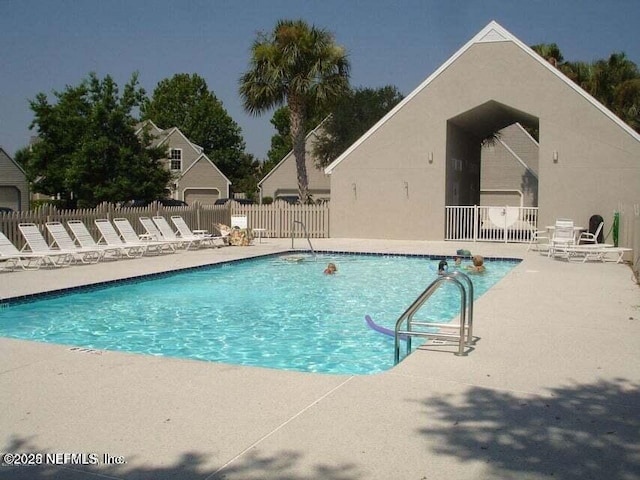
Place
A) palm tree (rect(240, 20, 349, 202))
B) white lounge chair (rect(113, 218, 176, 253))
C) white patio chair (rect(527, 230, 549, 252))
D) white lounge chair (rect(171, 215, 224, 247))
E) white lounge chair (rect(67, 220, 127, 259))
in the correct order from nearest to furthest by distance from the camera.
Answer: white lounge chair (rect(67, 220, 127, 259)), white lounge chair (rect(113, 218, 176, 253)), white patio chair (rect(527, 230, 549, 252)), white lounge chair (rect(171, 215, 224, 247)), palm tree (rect(240, 20, 349, 202))

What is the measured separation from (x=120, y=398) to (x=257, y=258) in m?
13.0

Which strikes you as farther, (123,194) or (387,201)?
(123,194)

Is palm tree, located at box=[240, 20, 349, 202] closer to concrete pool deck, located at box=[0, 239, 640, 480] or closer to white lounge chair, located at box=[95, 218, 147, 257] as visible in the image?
white lounge chair, located at box=[95, 218, 147, 257]

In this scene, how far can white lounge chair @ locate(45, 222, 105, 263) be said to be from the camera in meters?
15.2

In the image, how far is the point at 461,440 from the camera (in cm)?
422

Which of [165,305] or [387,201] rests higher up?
[387,201]

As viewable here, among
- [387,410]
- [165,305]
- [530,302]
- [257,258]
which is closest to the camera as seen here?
[387,410]

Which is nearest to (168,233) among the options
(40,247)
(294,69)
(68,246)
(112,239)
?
(112,239)

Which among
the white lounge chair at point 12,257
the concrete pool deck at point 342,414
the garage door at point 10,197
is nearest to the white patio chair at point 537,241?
the concrete pool deck at point 342,414

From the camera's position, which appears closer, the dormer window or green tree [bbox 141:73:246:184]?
the dormer window

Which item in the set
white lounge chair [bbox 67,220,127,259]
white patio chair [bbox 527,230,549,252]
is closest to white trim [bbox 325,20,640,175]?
white patio chair [bbox 527,230,549,252]

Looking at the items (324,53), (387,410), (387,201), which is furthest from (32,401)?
(324,53)

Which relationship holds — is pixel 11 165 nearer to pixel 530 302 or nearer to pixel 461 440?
Answer: pixel 530 302

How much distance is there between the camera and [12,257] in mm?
13812
